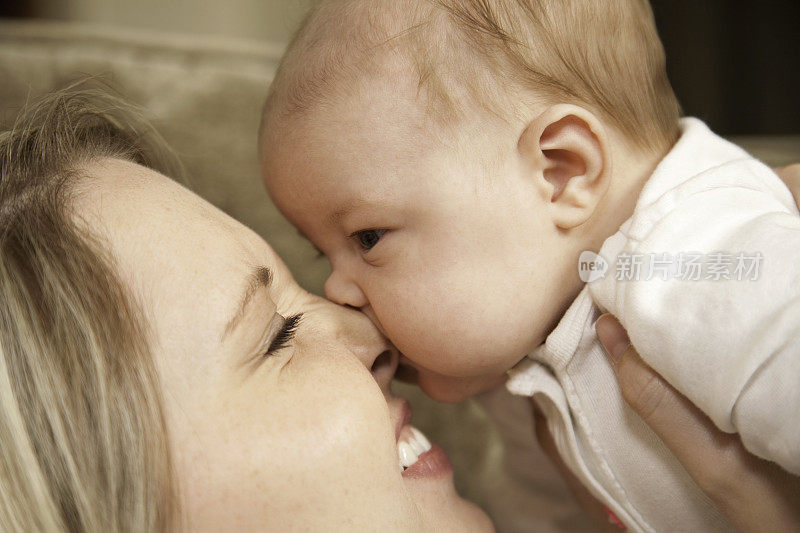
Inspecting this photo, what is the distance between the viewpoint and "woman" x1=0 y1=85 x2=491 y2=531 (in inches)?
29.6

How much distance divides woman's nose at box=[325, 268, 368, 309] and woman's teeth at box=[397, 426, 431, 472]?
226 millimetres

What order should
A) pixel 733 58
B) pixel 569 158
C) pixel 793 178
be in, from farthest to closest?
pixel 733 58
pixel 793 178
pixel 569 158

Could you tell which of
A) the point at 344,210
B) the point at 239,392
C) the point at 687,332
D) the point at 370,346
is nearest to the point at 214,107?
the point at 344,210

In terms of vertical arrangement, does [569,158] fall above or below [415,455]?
above

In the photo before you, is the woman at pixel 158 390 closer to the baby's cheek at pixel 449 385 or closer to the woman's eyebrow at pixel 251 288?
the woman's eyebrow at pixel 251 288

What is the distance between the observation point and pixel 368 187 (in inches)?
37.1

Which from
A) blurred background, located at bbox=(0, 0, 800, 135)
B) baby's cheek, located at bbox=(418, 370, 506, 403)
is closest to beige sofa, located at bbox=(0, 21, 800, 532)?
baby's cheek, located at bbox=(418, 370, 506, 403)

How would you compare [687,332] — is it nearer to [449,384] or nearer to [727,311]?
[727,311]

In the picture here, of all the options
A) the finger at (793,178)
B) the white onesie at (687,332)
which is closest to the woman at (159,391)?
the white onesie at (687,332)

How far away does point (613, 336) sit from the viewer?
92cm

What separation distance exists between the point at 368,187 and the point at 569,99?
32 centimetres

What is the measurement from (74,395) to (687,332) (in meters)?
0.74

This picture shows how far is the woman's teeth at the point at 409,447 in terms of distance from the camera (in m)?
1.00

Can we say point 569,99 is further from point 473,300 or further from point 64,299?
point 64,299
